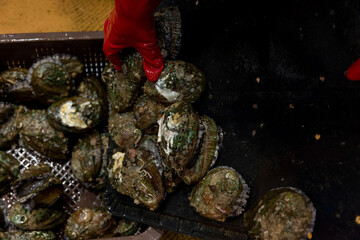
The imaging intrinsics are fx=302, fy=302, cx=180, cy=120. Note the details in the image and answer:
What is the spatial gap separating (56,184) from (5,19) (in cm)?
156

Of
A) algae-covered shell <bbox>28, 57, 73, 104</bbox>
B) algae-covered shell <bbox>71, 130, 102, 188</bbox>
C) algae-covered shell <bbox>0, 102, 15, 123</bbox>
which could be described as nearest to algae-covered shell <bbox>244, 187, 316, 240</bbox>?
algae-covered shell <bbox>71, 130, 102, 188</bbox>

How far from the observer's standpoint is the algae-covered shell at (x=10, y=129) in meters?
2.05

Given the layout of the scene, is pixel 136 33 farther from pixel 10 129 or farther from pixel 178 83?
pixel 10 129

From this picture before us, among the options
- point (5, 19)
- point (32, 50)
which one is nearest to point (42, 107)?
point (32, 50)

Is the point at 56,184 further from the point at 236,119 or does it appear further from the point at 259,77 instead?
the point at 259,77

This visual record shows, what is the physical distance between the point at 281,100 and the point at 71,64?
1.32 m

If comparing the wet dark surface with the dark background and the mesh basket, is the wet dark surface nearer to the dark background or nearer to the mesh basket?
the dark background

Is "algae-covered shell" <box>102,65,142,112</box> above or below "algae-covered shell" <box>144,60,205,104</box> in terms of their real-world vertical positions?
below

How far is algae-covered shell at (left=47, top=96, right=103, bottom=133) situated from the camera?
6.14ft

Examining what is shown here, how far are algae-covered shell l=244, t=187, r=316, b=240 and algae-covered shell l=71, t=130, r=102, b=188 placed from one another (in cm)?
Result: 107

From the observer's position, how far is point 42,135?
1.96 meters

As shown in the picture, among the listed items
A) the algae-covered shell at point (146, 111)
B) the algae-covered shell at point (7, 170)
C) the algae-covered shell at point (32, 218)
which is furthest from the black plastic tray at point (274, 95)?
the algae-covered shell at point (7, 170)

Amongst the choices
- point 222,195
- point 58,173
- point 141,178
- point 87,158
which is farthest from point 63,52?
point 222,195

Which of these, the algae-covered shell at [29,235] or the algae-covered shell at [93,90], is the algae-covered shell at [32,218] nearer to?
the algae-covered shell at [29,235]
